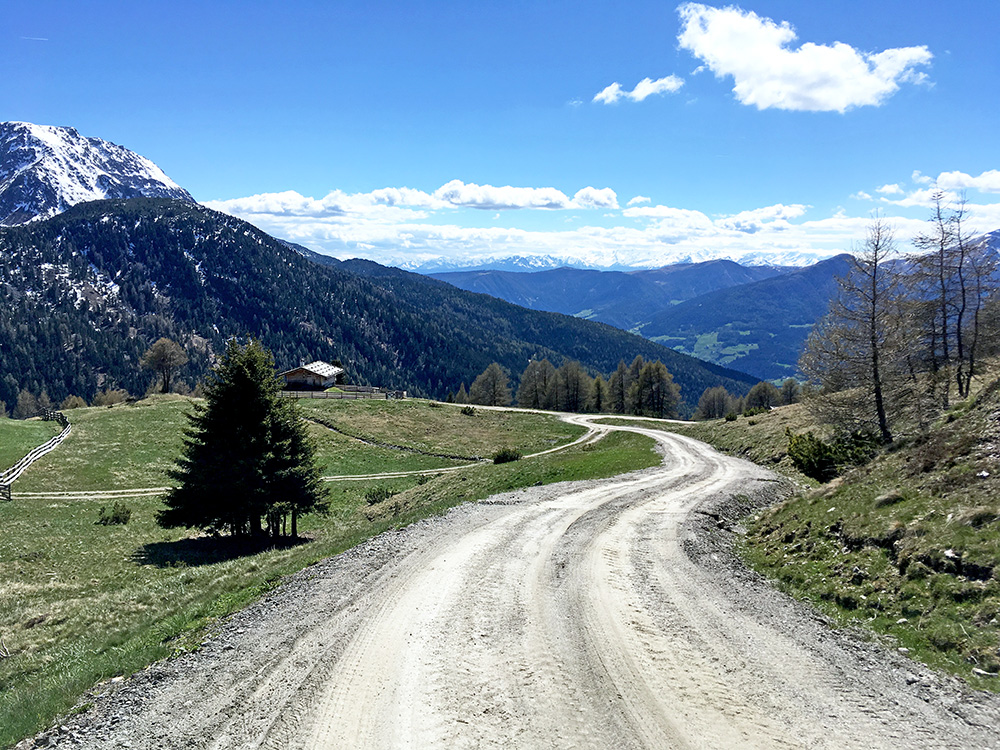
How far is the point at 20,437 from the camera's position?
51625 mm

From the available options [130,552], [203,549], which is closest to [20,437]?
[130,552]

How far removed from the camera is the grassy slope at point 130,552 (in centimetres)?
1158

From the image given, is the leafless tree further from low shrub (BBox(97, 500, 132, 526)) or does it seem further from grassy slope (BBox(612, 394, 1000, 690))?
low shrub (BBox(97, 500, 132, 526))

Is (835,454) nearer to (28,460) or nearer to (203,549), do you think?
(203,549)

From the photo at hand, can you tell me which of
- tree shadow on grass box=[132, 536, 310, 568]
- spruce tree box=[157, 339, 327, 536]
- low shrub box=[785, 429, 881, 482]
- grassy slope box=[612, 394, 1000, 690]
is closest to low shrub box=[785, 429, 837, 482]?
low shrub box=[785, 429, 881, 482]

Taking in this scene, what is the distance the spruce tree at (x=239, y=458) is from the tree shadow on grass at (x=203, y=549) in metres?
0.87

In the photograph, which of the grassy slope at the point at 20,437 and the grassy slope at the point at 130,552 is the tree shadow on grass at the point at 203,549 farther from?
the grassy slope at the point at 20,437

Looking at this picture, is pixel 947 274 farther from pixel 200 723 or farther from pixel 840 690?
pixel 200 723

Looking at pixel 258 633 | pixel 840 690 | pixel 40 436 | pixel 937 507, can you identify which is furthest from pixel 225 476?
pixel 40 436

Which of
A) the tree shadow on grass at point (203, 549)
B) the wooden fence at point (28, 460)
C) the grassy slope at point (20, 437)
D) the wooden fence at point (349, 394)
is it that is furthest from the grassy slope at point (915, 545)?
the wooden fence at point (349, 394)

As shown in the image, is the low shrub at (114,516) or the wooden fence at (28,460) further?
the wooden fence at (28,460)

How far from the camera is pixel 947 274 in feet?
112

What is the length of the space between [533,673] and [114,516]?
33.8m

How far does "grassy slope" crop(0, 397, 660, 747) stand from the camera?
11.6 meters
